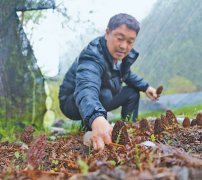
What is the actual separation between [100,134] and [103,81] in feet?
6.04

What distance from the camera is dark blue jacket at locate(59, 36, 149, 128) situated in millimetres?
2213

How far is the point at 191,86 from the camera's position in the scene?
22.7 feet

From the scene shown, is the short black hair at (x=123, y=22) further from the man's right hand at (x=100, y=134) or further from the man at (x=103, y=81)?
the man's right hand at (x=100, y=134)

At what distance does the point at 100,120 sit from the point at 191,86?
5.14 metres

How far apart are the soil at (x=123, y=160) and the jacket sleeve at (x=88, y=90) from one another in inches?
7.8

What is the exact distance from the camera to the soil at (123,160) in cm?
84

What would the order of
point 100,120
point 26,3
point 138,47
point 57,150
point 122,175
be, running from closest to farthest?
point 122,175 < point 100,120 < point 57,150 < point 26,3 < point 138,47

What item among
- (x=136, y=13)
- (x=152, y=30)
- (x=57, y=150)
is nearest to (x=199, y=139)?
(x=57, y=150)

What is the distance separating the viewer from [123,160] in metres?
1.34

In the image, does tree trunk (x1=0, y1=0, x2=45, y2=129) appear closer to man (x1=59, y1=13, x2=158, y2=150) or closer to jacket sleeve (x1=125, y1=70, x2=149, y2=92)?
man (x1=59, y1=13, x2=158, y2=150)

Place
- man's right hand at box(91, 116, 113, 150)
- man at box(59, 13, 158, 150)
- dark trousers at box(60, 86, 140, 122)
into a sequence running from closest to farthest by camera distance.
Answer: man's right hand at box(91, 116, 113, 150) < man at box(59, 13, 158, 150) < dark trousers at box(60, 86, 140, 122)

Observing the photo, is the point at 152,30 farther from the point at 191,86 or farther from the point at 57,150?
the point at 57,150

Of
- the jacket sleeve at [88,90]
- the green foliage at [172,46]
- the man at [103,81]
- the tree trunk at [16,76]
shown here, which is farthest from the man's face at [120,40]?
the green foliage at [172,46]

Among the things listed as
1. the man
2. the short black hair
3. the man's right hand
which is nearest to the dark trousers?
the man
